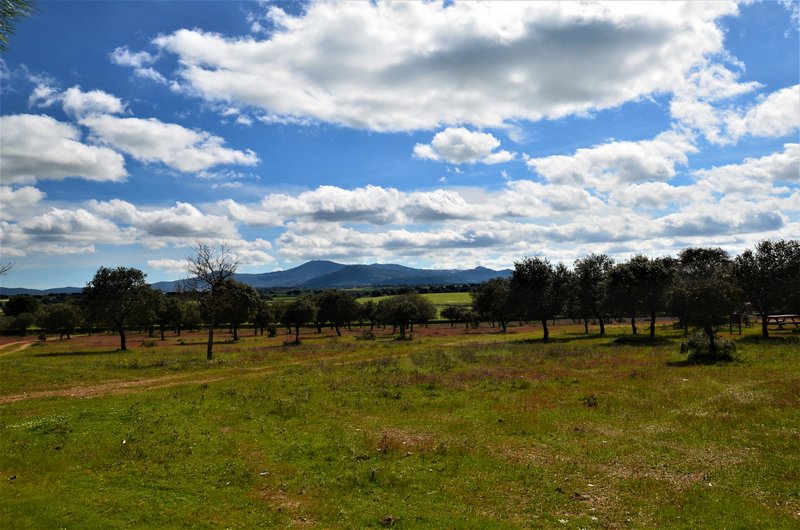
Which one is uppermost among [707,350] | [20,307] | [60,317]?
[20,307]

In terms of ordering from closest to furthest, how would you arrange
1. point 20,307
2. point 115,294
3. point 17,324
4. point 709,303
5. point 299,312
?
point 709,303
point 115,294
point 299,312
point 17,324
point 20,307

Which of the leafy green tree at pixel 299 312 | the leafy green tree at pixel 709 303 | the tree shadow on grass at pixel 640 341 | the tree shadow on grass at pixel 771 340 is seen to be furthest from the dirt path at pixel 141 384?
the leafy green tree at pixel 299 312

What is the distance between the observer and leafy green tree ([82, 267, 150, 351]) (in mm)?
79438

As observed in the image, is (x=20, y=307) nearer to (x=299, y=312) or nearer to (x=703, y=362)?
(x=299, y=312)

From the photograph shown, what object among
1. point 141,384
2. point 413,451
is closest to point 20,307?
point 141,384

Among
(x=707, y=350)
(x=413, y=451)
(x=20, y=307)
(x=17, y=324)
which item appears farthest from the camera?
(x=20, y=307)

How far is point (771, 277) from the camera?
2608 inches

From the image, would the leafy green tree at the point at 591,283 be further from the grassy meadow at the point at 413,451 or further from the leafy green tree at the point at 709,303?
the grassy meadow at the point at 413,451

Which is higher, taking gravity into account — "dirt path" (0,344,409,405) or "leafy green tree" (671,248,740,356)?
"leafy green tree" (671,248,740,356)

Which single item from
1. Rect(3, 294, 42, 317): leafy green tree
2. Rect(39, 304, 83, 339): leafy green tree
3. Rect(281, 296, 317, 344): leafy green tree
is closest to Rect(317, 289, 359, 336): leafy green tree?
Rect(281, 296, 317, 344): leafy green tree

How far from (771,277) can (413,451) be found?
230 feet

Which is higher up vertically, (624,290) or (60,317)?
(624,290)

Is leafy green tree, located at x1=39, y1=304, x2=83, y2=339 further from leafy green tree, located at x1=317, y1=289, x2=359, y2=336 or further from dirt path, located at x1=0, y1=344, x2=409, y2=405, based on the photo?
dirt path, located at x1=0, y1=344, x2=409, y2=405

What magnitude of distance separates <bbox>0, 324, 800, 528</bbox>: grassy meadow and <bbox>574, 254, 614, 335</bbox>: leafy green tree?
47.6 meters
